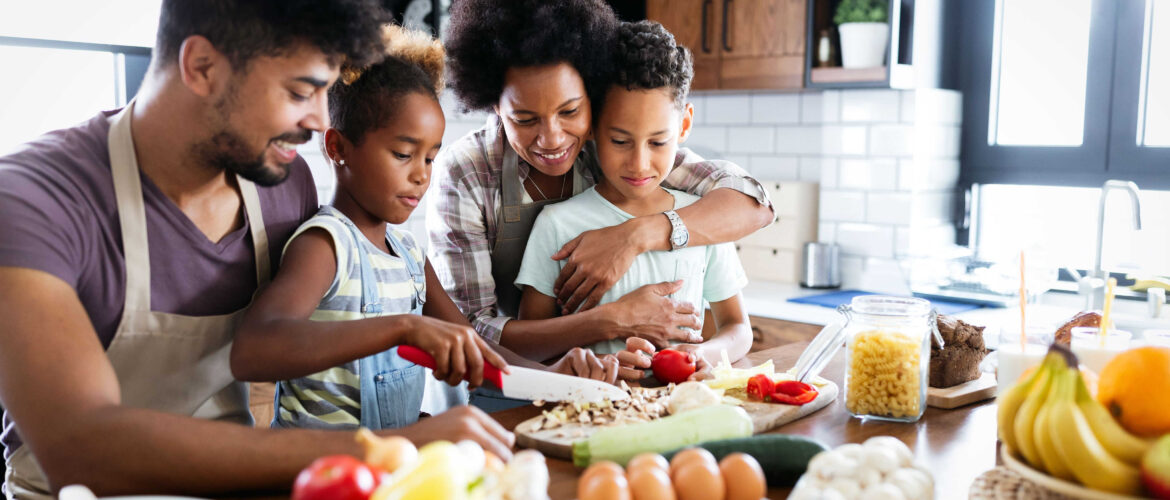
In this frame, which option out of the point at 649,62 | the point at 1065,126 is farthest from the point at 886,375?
the point at 1065,126

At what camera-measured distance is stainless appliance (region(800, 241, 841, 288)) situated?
12.5ft

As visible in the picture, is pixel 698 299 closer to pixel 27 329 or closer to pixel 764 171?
pixel 27 329

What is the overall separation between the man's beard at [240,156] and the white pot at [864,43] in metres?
2.57

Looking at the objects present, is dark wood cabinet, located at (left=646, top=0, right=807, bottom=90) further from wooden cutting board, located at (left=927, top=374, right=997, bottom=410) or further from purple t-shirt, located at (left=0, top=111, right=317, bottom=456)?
purple t-shirt, located at (left=0, top=111, right=317, bottom=456)

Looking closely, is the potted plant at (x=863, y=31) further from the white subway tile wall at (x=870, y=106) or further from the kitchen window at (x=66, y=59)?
the kitchen window at (x=66, y=59)

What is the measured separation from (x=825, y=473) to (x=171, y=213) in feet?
3.40

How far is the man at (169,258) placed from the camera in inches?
45.9

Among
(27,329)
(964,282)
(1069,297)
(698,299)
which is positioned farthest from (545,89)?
(1069,297)

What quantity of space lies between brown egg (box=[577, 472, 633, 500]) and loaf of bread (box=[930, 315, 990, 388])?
85 centimetres

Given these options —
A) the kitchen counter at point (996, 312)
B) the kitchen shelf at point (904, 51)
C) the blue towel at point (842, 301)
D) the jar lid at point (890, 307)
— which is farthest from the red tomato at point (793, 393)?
the kitchen shelf at point (904, 51)

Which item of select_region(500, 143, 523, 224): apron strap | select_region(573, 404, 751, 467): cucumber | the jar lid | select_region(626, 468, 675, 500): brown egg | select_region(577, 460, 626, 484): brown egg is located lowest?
select_region(573, 404, 751, 467): cucumber

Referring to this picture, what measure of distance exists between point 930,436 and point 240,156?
3.67 feet

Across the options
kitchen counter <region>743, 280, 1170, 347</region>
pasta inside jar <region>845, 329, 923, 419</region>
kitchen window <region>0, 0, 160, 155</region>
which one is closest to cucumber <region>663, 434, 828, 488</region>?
pasta inside jar <region>845, 329, 923, 419</region>

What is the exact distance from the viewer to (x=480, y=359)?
1.34 meters
